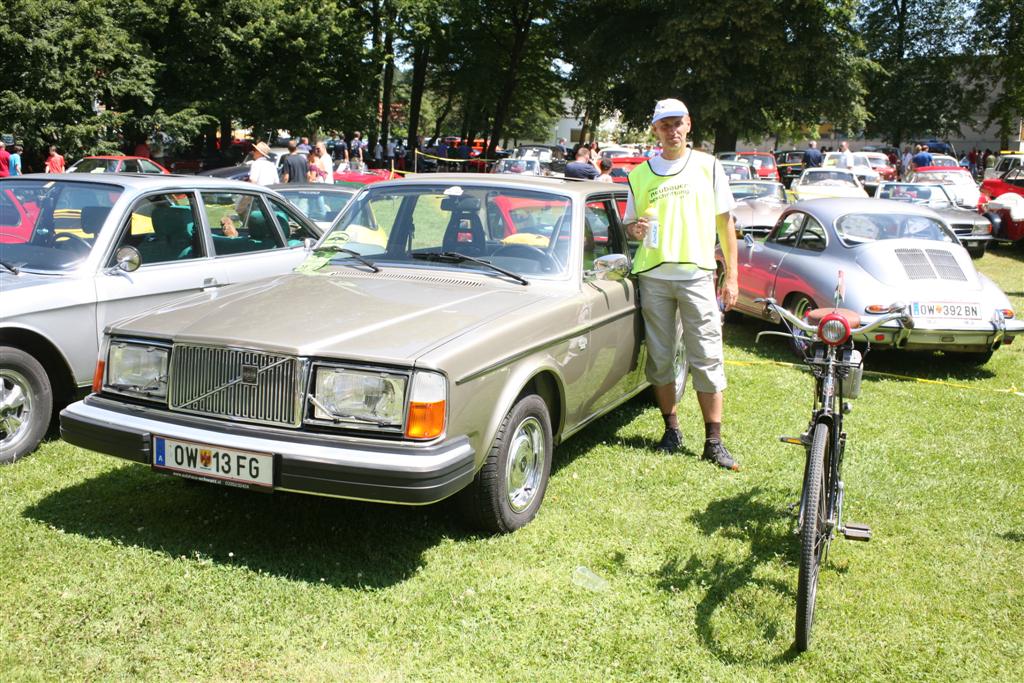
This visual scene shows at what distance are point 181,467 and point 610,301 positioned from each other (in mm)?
2599

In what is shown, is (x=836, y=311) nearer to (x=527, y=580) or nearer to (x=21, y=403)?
(x=527, y=580)

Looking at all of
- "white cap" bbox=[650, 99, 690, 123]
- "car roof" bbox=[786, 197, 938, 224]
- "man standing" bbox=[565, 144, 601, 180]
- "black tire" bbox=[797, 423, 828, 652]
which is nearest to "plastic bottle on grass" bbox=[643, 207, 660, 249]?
"white cap" bbox=[650, 99, 690, 123]

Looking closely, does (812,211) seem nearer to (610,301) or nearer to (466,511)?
(610,301)

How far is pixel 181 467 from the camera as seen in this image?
158 inches

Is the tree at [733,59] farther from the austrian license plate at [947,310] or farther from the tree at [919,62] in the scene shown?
the austrian license plate at [947,310]

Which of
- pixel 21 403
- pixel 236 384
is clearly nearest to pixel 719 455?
pixel 236 384

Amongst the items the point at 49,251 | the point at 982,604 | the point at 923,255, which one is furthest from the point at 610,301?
the point at 923,255

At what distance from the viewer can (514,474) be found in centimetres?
458

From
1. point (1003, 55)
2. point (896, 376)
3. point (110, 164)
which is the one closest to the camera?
point (896, 376)

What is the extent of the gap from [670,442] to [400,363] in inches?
107

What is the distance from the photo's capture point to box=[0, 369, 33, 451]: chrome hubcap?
5195 mm

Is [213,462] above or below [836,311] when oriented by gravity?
below

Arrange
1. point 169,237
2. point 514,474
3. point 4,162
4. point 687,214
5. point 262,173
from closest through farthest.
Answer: point 514,474 → point 687,214 → point 169,237 → point 262,173 → point 4,162

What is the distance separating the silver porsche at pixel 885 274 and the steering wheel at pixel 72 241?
543 cm
